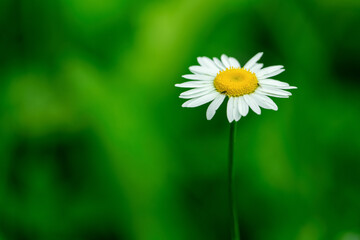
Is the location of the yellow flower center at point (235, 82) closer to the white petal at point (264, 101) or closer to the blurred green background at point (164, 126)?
the white petal at point (264, 101)

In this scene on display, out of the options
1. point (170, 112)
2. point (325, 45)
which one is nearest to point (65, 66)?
point (170, 112)

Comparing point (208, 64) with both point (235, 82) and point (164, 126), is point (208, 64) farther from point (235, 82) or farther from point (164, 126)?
point (164, 126)

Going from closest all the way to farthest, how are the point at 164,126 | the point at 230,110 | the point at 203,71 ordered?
the point at 230,110 → the point at 203,71 → the point at 164,126

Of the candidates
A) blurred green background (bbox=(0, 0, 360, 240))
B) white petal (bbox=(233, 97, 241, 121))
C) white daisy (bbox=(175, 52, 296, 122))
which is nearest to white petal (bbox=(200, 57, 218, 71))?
white daisy (bbox=(175, 52, 296, 122))

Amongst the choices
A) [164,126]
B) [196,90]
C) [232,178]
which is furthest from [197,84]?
[164,126]

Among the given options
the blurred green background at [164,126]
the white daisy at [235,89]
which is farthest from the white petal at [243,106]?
the blurred green background at [164,126]

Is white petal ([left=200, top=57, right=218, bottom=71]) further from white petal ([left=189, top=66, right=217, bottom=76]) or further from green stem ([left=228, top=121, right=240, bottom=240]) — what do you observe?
green stem ([left=228, top=121, right=240, bottom=240])
